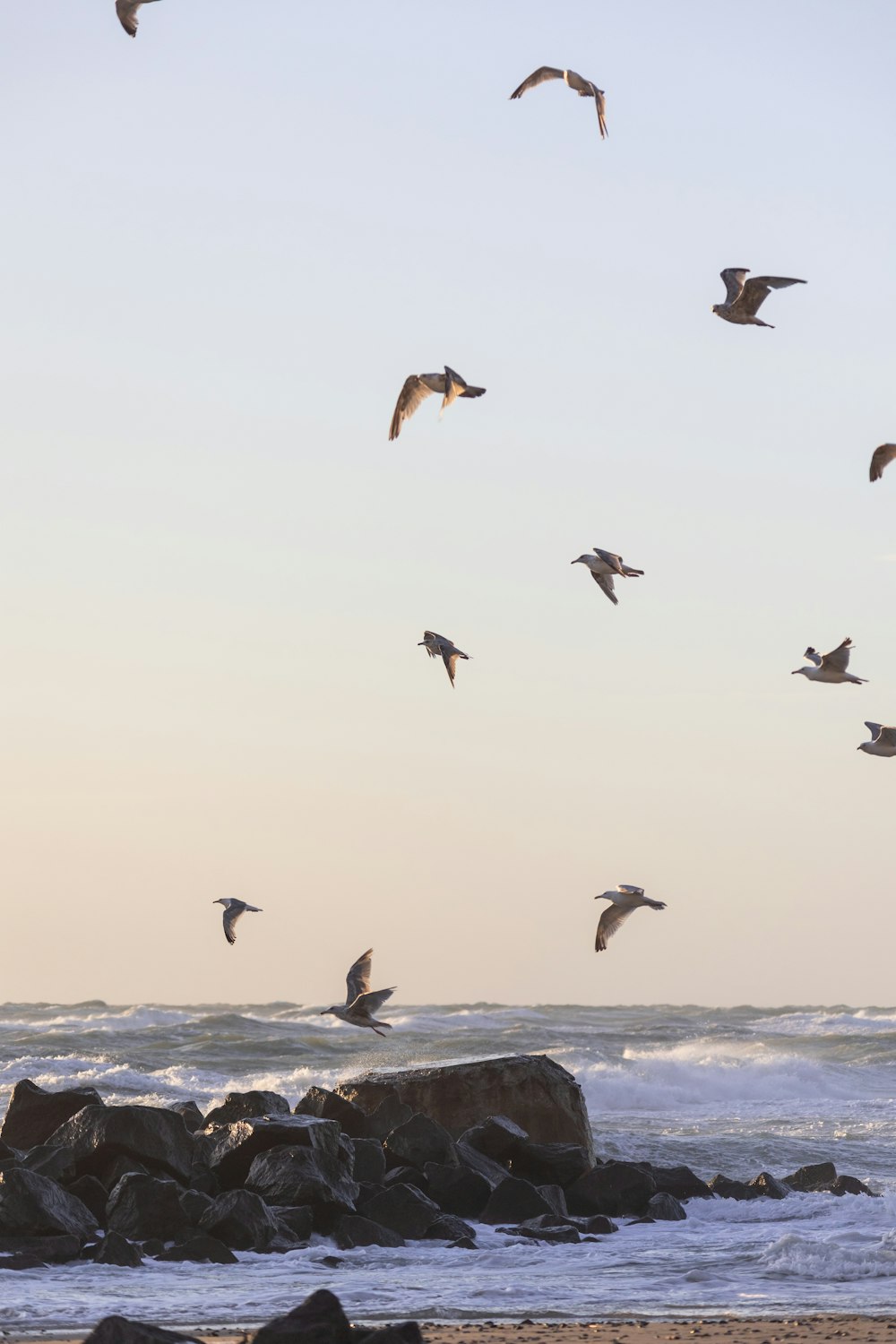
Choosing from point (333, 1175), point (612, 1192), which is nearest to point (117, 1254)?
point (333, 1175)

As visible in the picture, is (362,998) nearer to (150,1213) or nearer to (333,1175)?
(333,1175)

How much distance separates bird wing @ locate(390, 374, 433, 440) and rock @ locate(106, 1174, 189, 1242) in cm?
663

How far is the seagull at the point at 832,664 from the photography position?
16594mm

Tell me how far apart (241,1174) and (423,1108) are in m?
3.31

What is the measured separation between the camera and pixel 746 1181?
18.6m

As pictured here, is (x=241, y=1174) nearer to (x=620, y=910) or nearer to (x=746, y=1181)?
(x=620, y=910)

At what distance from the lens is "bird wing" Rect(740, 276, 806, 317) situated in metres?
16.3

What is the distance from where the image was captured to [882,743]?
17219mm

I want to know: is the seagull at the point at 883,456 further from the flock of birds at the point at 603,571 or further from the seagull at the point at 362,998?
the seagull at the point at 362,998

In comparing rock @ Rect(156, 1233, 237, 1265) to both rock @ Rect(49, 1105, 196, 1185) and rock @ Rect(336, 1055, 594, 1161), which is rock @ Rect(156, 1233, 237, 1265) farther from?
rock @ Rect(336, 1055, 594, 1161)


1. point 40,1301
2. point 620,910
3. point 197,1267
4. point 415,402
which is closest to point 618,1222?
A: point 620,910

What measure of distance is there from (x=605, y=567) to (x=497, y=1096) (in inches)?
208

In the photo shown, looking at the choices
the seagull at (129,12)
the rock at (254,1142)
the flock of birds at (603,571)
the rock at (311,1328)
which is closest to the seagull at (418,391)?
the flock of birds at (603,571)

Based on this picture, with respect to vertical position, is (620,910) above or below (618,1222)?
above
